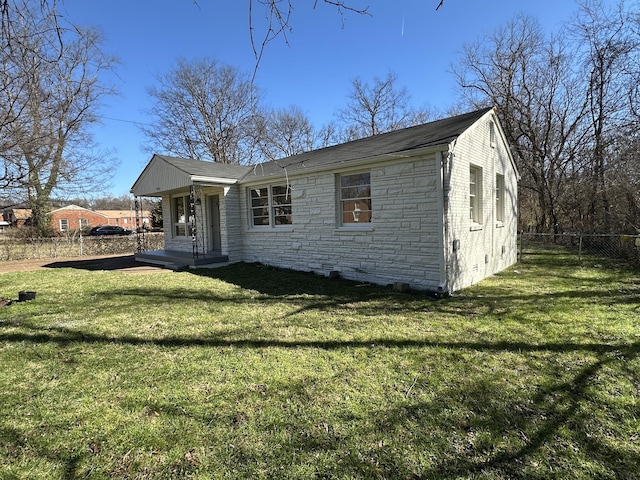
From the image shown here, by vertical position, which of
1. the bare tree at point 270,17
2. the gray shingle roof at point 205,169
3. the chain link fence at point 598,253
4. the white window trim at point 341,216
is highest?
the gray shingle roof at point 205,169

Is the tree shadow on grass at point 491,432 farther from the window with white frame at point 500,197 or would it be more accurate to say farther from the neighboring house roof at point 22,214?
the neighboring house roof at point 22,214

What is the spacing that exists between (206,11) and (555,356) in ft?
16.6

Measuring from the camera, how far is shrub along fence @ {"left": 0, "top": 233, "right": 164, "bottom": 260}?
15047 mm

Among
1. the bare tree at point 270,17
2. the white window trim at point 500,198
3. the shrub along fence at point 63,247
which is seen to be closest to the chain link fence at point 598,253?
the white window trim at point 500,198

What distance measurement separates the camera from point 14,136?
7.43m

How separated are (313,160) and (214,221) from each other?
16.4 feet

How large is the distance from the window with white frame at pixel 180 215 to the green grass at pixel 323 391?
782cm

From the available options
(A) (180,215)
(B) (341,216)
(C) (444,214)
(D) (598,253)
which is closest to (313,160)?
(B) (341,216)

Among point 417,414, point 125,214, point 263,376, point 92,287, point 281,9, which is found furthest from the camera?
point 125,214

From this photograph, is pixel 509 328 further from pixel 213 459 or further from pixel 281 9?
pixel 281 9

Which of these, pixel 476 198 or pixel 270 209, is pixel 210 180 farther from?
pixel 476 198

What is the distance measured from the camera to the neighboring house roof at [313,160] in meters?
7.76

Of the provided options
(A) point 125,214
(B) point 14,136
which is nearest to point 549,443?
(B) point 14,136

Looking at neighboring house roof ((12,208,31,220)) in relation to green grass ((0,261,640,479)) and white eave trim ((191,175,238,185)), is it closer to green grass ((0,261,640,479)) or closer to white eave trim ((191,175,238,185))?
white eave trim ((191,175,238,185))
